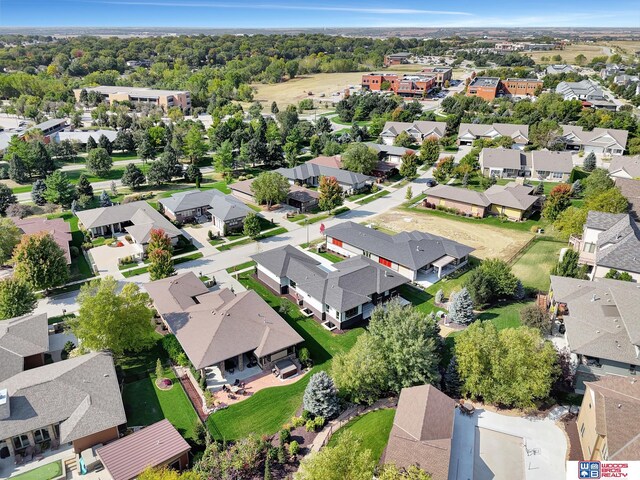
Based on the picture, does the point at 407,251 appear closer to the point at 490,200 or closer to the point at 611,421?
the point at 490,200

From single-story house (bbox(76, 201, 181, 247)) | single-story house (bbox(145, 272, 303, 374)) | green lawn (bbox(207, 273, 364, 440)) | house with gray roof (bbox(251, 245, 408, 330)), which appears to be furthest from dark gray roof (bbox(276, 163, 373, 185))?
green lawn (bbox(207, 273, 364, 440))

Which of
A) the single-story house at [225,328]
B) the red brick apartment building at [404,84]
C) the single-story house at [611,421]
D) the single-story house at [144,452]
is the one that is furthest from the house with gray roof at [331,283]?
the red brick apartment building at [404,84]

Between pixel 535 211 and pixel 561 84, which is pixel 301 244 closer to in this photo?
pixel 535 211

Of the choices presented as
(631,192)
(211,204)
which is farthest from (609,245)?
(211,204)

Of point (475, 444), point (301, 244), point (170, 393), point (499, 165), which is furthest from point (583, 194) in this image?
point (170, 393)

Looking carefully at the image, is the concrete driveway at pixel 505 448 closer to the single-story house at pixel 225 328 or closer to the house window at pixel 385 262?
the single-story house at pixel 225 328
